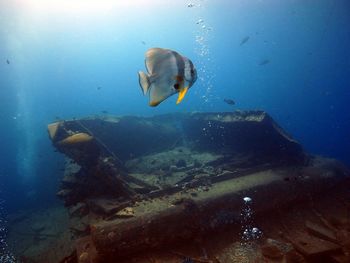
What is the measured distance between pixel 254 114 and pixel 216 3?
45440mm

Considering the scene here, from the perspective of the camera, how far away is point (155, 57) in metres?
2.14

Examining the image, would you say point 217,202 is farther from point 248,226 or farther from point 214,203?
point 248,226

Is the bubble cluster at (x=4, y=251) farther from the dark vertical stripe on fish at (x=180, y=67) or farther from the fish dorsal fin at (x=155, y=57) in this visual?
the dark vertical stripe on fish at (x=180, y=67)

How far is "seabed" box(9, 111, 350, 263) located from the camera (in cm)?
469

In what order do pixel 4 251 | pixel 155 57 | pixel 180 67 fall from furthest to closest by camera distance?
pixel 4 251 < pixel 155 57 < pixel 180 67

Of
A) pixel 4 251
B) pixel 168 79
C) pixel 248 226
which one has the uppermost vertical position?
pixel 168 79

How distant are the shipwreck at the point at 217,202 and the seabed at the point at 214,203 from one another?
0.06ft

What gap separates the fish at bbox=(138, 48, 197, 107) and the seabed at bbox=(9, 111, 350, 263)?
3316mm

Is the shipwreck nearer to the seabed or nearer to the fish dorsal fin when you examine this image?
the seabed

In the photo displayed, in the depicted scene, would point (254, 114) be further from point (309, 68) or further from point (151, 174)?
point (309, 68)

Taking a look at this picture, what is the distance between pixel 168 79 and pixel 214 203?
12.9ft

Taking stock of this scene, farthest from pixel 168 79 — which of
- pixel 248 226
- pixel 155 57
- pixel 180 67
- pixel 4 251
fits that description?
pixel 4 251

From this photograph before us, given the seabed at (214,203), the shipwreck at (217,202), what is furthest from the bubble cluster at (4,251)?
the shipwreck at (217,202)

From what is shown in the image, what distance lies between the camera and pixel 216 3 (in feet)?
157
